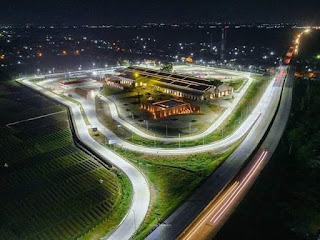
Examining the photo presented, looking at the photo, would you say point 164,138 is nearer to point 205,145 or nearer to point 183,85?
point 205,145

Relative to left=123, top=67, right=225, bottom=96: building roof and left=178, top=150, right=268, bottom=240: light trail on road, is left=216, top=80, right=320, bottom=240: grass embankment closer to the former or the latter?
left=178, top=150, right=268, bottom=240: light trail on road

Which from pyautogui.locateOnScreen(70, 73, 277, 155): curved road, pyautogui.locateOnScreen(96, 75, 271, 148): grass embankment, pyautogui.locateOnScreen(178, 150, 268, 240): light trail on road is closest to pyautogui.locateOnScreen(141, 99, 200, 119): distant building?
pyautogui.locateOnScreen(96, 75, 271, 148): grass embankment

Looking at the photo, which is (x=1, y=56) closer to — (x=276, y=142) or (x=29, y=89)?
(x=29, y=89)

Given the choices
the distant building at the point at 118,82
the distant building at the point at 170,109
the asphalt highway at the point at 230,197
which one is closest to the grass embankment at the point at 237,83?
the distant building at the point at 170,109

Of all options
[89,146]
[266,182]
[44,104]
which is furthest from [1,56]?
[266,182]

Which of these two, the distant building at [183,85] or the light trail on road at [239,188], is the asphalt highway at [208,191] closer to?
the light trail on road at [239,188]

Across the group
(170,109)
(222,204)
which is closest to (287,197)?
(222,204)
